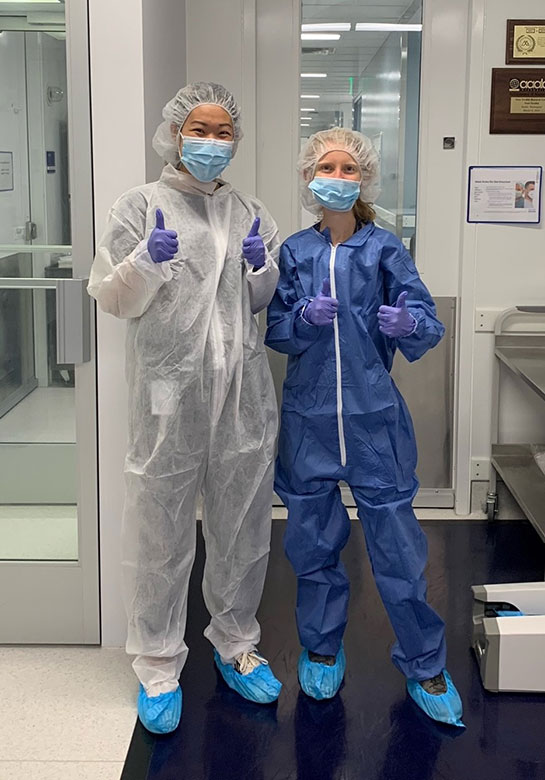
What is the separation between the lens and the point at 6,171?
2.39 m

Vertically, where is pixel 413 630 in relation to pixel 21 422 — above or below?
below

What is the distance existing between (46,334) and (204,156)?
769 millimetres

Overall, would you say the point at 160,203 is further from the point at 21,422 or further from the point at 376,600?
the point at 376,600

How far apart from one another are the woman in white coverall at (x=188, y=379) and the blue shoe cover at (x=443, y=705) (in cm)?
35

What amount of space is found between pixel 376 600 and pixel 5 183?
1643 mm

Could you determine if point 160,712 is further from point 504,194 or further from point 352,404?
point 504,194

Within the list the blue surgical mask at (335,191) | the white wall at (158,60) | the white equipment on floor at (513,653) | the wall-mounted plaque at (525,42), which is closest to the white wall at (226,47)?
the white wall at (158,60)

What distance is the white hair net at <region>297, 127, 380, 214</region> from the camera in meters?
2.11

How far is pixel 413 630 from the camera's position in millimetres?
2102

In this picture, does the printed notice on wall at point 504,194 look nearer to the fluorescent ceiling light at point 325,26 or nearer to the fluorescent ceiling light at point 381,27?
the fluorescent ceiling light at point 381,27

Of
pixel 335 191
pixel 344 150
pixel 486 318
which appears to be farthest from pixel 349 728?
pixel 486 318

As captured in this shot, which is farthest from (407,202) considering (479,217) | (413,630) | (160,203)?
(413,630)

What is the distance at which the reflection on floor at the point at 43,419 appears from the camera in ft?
8.03

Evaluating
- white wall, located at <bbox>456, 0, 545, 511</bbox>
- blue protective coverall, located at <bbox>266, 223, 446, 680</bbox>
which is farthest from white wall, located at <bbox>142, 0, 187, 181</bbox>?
white wall, located at <bbox>456, 0, 545, 511</bbox>
